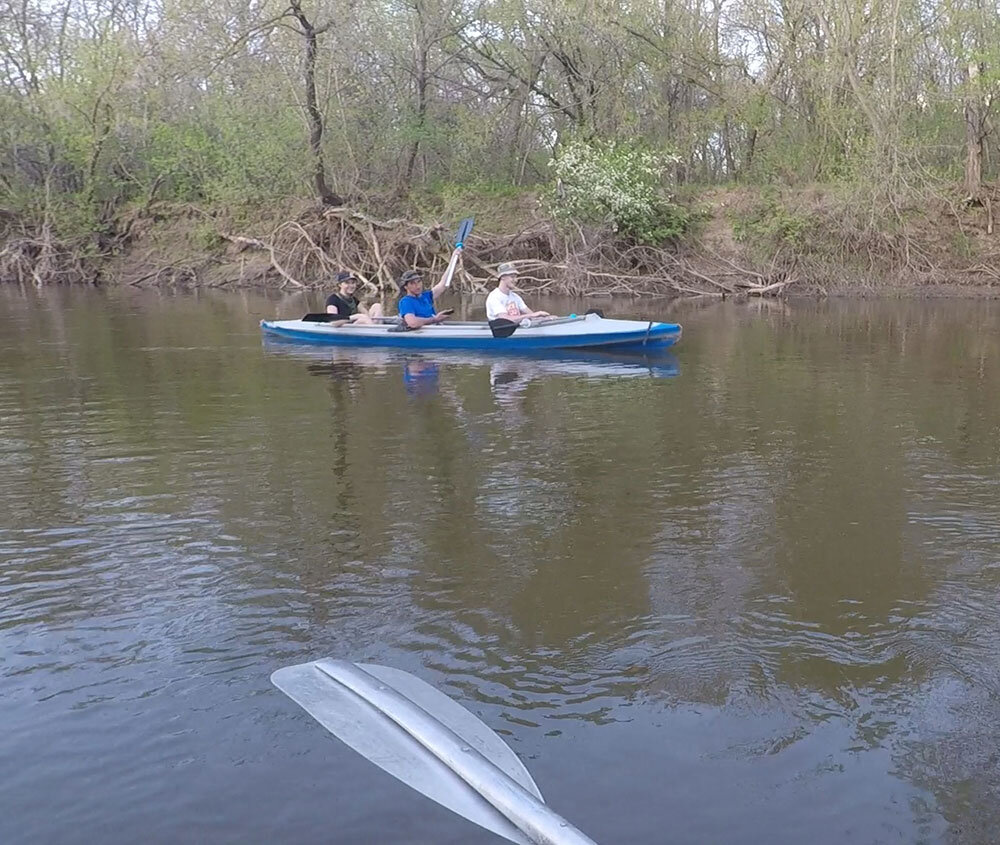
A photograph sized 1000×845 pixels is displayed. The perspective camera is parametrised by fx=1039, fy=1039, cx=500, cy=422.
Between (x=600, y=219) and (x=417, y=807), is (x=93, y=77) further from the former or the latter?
(x=417, y=807)

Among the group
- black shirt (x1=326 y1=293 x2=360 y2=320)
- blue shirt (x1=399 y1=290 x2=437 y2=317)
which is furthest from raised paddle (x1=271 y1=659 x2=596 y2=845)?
black shirt (x1=326 y1=293 x2=360 y2=320)

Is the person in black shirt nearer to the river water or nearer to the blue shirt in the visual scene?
the blue shirt

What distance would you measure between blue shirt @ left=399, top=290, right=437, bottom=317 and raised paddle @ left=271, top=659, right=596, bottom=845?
32.7 ft

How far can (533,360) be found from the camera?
13008 millimetres

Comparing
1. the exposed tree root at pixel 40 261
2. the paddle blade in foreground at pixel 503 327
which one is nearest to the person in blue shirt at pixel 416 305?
the paddle blade in foreground at pixel 503 327

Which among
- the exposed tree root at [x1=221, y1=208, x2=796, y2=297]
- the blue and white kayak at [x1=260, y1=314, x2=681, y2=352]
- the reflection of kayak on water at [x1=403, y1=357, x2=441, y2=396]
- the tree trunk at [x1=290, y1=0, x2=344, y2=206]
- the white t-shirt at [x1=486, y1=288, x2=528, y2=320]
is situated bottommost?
the reflection of kayak on water at [x1=403, y1=357, x2=441, y2=396]

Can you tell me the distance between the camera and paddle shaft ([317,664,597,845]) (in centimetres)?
289

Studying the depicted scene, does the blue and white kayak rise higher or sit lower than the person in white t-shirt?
lower

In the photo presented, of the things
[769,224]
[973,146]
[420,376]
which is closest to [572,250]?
[769,224]

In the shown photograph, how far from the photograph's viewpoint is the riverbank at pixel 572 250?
22531mm

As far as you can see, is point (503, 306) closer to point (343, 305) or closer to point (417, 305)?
point (417, 305)

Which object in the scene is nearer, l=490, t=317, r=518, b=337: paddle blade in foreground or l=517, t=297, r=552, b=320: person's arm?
l=490, t=317, r=518, b=337: paddle blade in foreground

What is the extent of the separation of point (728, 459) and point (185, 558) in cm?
404

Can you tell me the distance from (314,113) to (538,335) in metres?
14.0
